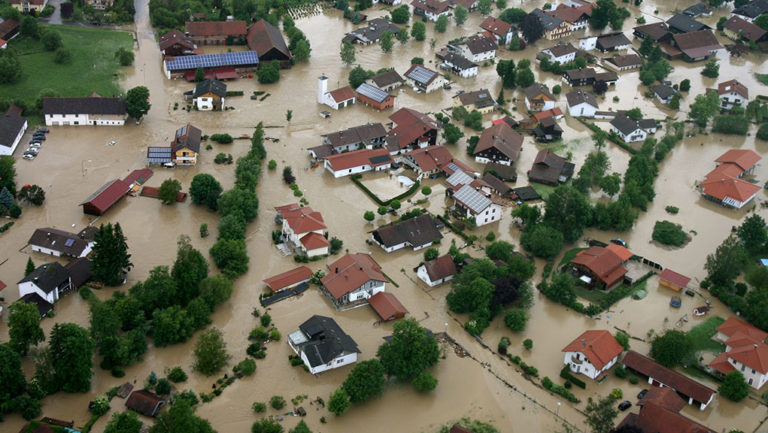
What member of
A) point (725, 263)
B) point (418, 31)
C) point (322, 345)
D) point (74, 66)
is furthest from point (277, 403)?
point (418, 31)

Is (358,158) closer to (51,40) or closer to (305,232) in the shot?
(305,232)

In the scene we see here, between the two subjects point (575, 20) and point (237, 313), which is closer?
point (237, 313)

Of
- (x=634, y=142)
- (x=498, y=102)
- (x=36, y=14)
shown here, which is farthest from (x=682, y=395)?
(x=36, y=14)

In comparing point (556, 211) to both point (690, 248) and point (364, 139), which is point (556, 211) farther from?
point (364, 139)

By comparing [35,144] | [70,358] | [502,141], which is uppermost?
[70,358]

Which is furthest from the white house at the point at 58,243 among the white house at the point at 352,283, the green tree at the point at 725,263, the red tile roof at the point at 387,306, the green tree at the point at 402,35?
the green tree at the point at 402,35

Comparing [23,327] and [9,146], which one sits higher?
[23,327]
